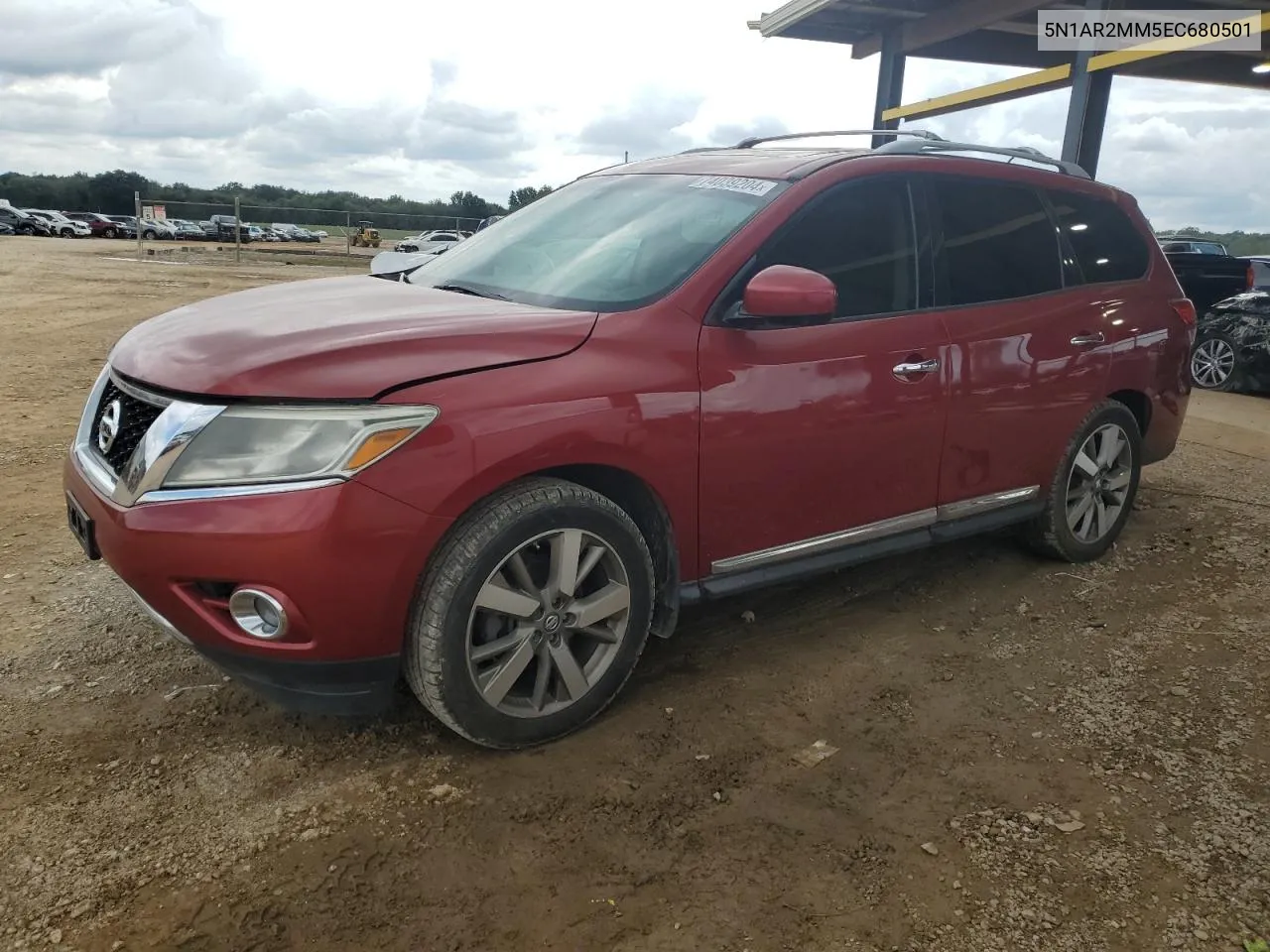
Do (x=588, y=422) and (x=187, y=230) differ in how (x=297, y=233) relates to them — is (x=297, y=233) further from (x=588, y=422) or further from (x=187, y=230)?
(x=588, y=422)

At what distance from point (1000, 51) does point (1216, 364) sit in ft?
29.4

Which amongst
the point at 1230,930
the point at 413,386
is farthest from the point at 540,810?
the point at 1230,930

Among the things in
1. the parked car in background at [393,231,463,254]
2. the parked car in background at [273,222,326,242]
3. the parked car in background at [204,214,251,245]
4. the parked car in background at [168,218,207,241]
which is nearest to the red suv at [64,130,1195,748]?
the parked car in background at [393,231,463,254]

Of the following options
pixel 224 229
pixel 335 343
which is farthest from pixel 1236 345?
pixel 224 229

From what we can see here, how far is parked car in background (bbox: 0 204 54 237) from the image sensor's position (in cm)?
4584

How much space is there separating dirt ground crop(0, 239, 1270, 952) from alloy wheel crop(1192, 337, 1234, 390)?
759 centimetres

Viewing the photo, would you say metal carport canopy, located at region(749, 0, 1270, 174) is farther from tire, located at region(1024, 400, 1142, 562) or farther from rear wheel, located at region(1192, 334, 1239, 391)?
tire, located at region(1024, 400, 1142, 562)

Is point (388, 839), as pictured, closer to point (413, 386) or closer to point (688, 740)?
point (688, 740)

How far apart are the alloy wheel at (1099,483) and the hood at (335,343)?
108 inches

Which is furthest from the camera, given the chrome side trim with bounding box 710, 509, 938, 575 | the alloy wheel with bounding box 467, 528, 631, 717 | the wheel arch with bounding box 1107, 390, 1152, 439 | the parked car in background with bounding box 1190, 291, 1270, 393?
the parked car in background with bounding box 1190, 291, 1270, 393

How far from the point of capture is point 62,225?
4691cm

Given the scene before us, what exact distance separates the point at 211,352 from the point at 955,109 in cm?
1591

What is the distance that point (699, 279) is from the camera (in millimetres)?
2975

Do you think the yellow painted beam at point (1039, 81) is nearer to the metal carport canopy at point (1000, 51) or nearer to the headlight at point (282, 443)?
the metal carport canopy at point (1000, 51)
